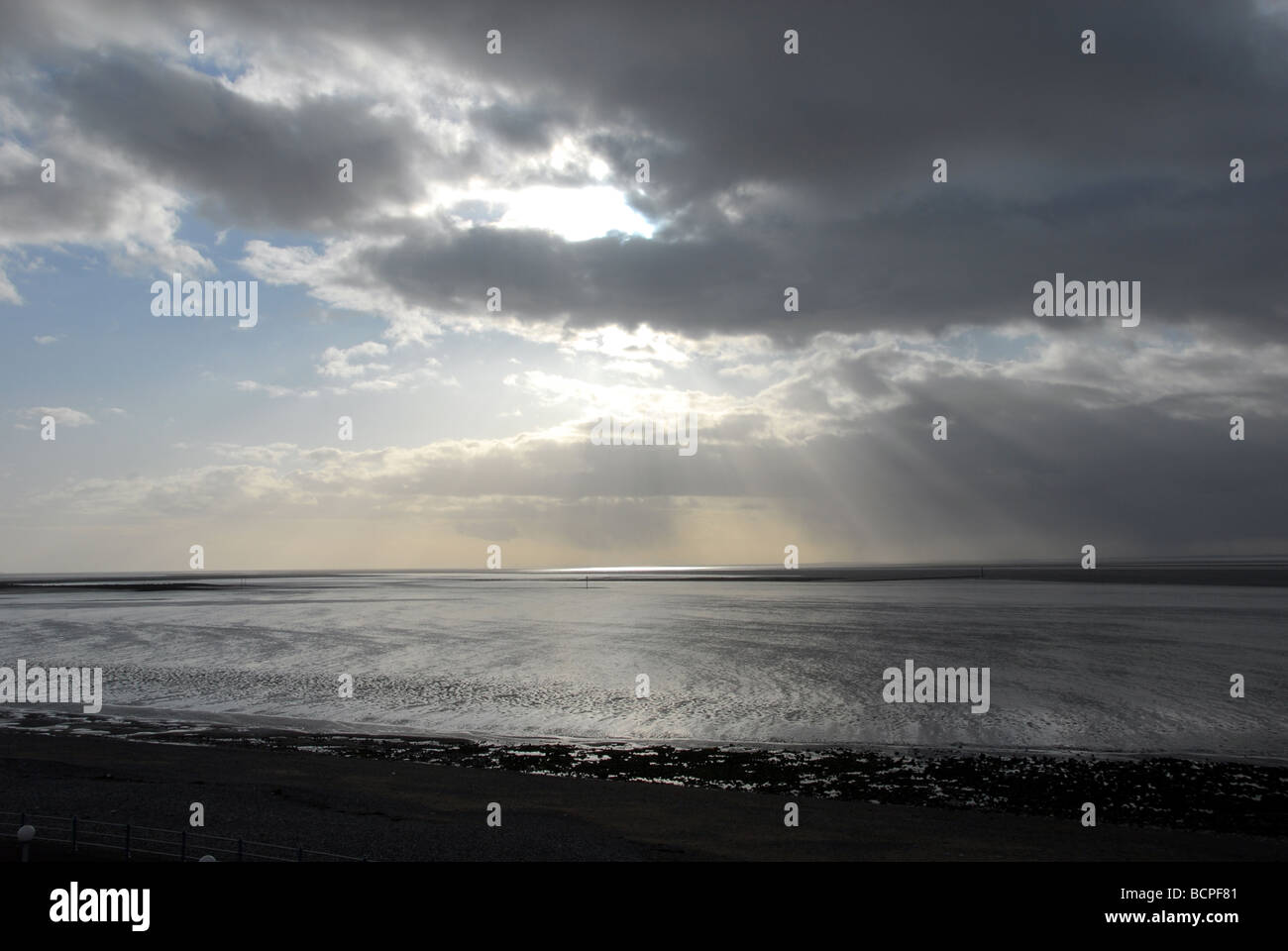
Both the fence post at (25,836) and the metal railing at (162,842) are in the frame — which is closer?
the fence post at (25,836)

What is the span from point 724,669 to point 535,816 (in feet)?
90.3

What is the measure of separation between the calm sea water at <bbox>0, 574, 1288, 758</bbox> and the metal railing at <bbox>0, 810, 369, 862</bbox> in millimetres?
14121

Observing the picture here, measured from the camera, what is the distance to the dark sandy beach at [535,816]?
17188 mm

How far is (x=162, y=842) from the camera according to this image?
1698 centimetres

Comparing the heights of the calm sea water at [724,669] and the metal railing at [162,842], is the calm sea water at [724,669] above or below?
below

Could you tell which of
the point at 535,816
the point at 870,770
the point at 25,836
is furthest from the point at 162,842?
the point at 870,770

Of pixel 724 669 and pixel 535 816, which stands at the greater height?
pixel 535 816

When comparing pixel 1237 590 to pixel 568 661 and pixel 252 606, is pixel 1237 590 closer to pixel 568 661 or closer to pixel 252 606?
pixel 568 661

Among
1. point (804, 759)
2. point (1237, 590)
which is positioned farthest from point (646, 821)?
point (1237, 590)

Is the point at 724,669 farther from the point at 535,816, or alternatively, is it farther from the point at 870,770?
the point at 535,816

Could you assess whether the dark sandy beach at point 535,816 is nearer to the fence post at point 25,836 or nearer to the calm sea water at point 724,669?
the fence post at point 25,836

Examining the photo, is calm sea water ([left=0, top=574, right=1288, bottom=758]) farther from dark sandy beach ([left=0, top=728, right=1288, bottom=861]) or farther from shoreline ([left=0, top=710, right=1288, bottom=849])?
dark sandy beach ([left=0, top=728, right=1288, bottom=861])

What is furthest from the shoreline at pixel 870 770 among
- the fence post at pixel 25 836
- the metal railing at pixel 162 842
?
the fence post at pixel 25 836

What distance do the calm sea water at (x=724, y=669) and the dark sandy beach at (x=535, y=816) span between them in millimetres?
6960
